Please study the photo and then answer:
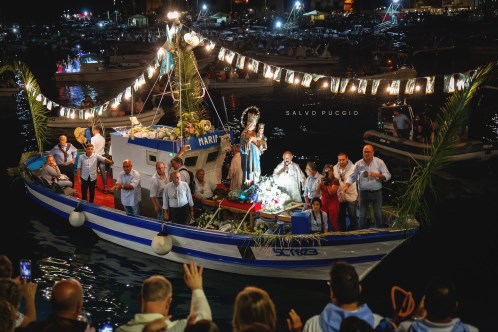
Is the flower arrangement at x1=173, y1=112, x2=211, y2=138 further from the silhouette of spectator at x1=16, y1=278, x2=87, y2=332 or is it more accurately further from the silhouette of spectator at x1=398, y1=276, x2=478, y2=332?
the silhouette of spectator at x1=398, y1=276, x2=478, y2=332

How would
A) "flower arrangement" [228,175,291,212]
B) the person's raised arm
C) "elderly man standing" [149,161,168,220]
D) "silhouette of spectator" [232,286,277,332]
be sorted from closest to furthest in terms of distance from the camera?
"silhouette of spectator" [232,286,277,332] < the person's raised arm < "flower arrangement" [228,175,291,212] < "elderly man standing" [149,161,168,220]

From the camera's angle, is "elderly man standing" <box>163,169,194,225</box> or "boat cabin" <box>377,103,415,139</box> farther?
"boat cabin" <box>377,103,415,139</box>

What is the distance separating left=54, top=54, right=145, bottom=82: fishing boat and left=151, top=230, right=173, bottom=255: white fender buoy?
126ft

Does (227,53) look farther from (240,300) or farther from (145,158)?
(240,300)

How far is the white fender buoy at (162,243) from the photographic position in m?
12.9

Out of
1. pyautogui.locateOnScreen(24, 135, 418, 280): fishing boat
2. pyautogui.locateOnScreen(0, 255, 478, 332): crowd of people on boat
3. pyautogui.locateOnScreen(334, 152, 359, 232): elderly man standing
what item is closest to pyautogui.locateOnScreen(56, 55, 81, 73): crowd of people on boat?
pyautogui.locateOnScreen(24, 135, 418, 280): fishing boat

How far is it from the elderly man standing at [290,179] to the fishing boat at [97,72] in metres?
38.3

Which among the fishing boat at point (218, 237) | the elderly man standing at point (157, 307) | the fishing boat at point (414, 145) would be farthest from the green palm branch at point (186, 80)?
the fishing boat at point (414, 145)

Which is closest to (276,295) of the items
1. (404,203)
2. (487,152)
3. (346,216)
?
(346,216)

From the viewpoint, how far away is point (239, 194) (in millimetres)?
13906

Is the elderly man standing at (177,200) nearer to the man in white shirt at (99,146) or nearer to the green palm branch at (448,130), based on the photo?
the man in white shirt at (99,146)

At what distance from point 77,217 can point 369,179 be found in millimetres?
7368

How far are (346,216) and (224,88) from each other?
29.9m

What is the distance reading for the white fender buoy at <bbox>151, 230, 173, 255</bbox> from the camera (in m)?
12.9
